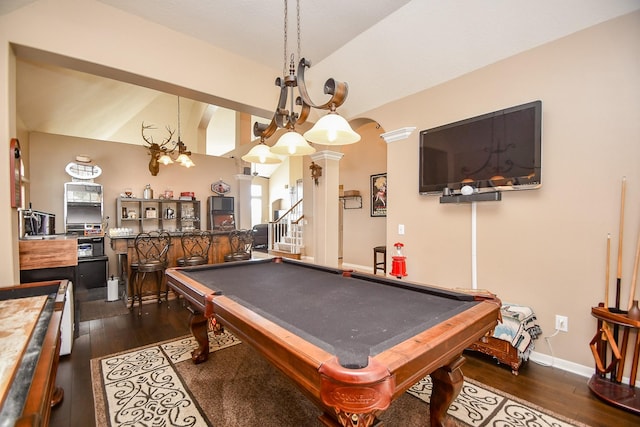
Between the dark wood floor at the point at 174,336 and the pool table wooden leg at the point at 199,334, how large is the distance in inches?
28.1

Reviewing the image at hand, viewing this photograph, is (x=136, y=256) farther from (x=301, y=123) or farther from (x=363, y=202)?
(x=363, y=202)

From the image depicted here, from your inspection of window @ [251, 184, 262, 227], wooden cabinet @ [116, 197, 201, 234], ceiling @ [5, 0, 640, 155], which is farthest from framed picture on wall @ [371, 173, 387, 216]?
window @ [251, 184, 262, 227]

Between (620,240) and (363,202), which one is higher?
(363,202)

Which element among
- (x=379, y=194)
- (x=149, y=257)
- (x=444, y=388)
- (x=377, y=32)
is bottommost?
(x=444, y=388)

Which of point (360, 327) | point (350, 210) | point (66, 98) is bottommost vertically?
point (360, 327)

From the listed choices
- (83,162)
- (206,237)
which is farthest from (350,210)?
(83,162)

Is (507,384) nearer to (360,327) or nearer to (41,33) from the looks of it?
(360,327)

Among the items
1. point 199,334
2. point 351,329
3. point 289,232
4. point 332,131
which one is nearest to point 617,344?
point 351,329

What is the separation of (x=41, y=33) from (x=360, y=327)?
336 cm

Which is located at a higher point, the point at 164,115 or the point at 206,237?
the point at 164,115

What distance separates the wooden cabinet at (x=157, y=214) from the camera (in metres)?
6.35

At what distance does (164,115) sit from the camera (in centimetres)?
848

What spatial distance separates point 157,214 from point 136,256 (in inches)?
122

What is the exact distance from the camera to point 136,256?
4.05 meters
